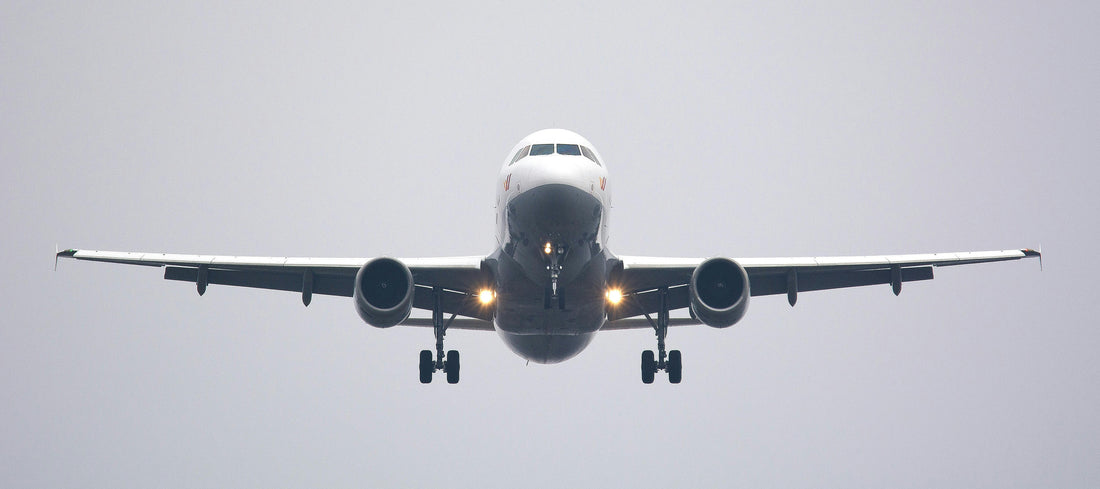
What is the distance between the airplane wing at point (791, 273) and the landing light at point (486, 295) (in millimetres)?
3156

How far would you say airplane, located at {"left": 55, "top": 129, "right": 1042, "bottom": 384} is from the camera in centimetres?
2411

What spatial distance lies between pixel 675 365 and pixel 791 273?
14.4 ft

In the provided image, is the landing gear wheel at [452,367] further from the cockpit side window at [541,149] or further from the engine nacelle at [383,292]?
the cockpit side window at [541,149]

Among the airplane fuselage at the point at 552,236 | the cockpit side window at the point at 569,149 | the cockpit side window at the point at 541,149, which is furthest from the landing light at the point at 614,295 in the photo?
the cockpit side window at the point at 541,149

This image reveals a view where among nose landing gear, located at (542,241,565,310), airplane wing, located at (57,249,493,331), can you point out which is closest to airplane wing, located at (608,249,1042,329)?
nose landing gear, located at (542,241,565,310)

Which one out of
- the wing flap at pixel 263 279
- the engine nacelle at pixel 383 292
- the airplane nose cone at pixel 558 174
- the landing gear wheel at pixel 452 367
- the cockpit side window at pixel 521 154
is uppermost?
the cockpit side window at pixel 521 154

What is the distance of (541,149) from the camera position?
24641mm

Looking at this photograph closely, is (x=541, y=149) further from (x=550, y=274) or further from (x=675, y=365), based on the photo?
(x=675, y=365)

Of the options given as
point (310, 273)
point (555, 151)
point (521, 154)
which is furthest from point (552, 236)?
point (310, 273)

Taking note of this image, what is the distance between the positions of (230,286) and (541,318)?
8936mm

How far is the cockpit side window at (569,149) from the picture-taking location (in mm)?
24391

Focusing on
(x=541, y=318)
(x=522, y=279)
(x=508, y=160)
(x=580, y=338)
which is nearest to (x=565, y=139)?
(x=508, y=160)

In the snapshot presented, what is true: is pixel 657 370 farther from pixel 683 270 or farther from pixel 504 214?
pixel 504 214

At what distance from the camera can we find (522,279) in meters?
26.5
